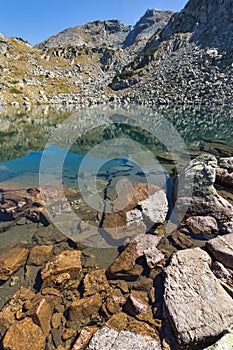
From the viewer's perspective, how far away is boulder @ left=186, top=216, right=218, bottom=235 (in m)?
7.64

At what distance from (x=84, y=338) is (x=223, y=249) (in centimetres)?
423

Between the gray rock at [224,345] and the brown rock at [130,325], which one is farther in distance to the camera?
the brown rock at [130,325]

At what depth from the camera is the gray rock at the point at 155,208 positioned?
8.30 metres

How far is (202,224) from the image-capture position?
7.84 metres

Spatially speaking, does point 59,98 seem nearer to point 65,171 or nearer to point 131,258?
point 65,171

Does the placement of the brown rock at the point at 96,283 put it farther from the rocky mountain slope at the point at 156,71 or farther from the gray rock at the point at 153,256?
the rocky mountain slope at the point at 156,71

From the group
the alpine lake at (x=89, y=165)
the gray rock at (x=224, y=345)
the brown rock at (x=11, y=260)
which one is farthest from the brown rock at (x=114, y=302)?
the brown rock at (x=11, y=260)

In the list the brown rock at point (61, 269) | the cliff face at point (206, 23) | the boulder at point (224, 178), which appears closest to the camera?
the brown rock at point (61, 269)

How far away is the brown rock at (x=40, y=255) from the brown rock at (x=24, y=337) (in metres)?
1.99

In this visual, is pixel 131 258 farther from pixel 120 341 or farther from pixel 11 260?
pixel 11 260

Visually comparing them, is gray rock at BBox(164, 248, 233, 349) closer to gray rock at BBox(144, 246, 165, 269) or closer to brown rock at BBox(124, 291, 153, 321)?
brown rock at BBox(124, 291, 153, 321)

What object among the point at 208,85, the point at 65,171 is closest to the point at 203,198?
the point at 65,171

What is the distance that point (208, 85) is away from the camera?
64375mm

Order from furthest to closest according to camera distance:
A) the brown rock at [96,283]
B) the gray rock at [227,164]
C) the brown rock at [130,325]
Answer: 1. the gray rock at [227,164]
2. the brown rock at [96,283]
3. the brown rock at [130,325]
